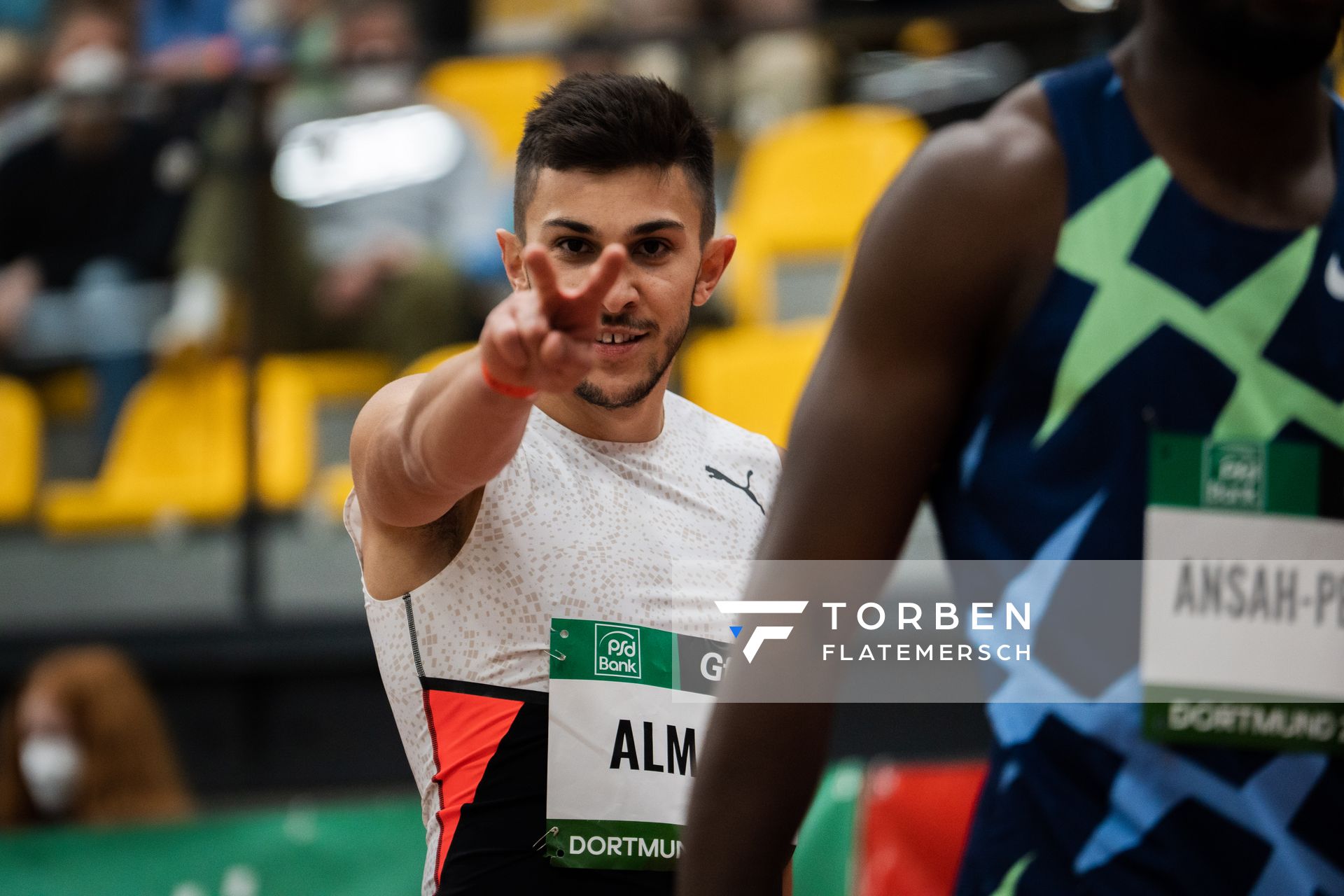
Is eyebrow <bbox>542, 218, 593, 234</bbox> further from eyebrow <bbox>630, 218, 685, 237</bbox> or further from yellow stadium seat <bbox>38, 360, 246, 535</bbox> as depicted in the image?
yellow stadium seat <bbox>38, 360, 246, 535</bbox>

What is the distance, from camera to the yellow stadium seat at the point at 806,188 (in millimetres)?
5250

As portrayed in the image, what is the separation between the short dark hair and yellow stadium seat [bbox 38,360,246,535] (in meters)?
3.57

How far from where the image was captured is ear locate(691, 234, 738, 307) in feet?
5.86

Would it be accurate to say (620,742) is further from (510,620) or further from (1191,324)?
(1191,324)

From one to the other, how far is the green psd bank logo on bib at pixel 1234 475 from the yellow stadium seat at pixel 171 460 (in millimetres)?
4295

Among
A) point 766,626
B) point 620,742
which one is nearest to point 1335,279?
point 766,626

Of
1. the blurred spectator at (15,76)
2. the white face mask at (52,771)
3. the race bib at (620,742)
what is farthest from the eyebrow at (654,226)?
the blurred spectator at (15,76)

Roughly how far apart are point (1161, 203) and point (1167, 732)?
43 centimetres

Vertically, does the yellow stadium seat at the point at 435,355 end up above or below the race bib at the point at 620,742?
below

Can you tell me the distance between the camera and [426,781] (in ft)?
5.75

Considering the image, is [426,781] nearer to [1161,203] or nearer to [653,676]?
[653,676]

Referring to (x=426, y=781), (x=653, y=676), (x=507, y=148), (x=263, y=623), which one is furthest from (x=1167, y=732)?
(x=263, y=623)

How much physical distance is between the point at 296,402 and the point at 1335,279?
4.06 metres

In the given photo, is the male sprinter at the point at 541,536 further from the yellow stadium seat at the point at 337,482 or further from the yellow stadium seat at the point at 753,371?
the yellow stadium seat at the point at 337,482
